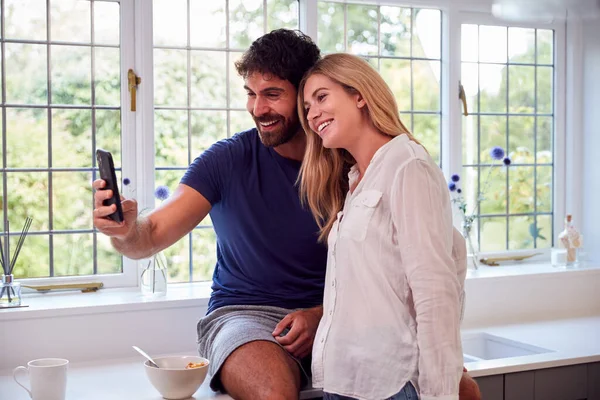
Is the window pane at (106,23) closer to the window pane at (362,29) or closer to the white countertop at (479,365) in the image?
the window pane at (362,29)

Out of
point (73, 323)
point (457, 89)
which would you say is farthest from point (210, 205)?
point (457, 89)

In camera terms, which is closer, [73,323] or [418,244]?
[418,244]

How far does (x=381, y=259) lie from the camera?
6.18 ft

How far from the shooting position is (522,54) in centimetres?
415

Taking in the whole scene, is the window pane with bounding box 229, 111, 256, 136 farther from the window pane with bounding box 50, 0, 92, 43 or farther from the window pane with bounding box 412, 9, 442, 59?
the window pane with bounding box 412, 9, 442, 59

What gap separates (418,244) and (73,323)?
1.56 m

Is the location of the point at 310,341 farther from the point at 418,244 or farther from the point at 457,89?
the point at 457,89

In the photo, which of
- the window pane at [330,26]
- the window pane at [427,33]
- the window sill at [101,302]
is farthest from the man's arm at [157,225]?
the window pane at [427,33]

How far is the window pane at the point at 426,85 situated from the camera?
153 inches

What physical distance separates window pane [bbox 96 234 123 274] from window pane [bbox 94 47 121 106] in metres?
0.56

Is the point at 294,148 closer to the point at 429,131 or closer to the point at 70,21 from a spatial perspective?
the point at 70,21

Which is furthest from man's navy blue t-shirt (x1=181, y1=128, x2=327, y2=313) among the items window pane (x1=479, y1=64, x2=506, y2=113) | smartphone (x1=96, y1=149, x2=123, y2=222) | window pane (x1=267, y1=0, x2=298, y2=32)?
window pane (x1=479, y1=64, x2=506, y2=113)

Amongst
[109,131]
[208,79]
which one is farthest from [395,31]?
[109,131]

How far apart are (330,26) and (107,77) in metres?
1.06
